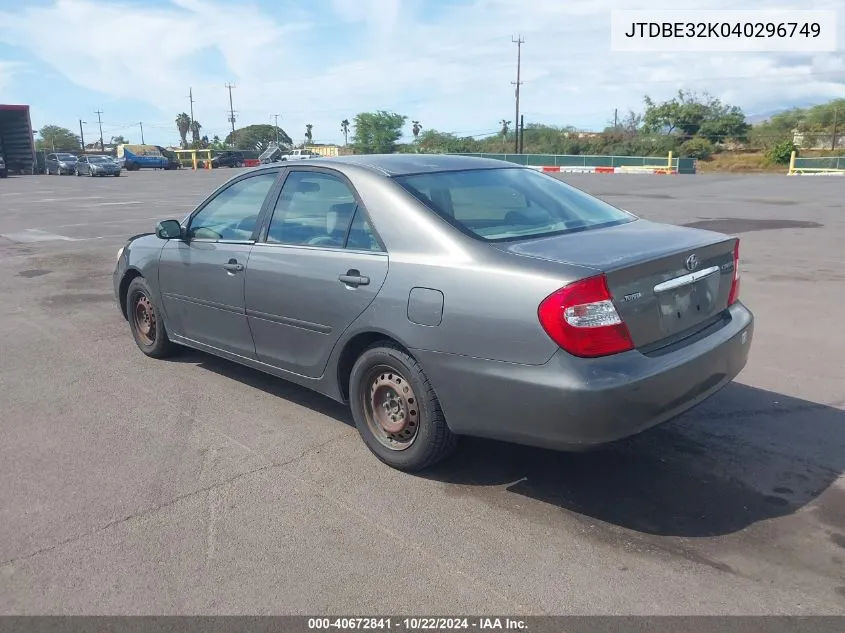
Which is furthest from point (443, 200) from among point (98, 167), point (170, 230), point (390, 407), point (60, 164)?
point (60, 164)

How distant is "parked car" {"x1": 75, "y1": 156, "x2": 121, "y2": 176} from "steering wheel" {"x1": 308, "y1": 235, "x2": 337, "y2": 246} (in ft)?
148

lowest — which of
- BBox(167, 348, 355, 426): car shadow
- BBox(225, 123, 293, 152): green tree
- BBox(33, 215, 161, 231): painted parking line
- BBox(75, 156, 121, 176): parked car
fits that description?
BBox(167, 348, 355, 426): car shadow

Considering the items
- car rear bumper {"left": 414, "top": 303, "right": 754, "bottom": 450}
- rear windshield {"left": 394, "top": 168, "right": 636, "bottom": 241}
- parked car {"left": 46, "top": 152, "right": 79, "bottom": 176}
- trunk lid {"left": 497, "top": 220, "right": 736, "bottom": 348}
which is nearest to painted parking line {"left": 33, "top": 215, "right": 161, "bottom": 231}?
rear windshield {"left": 394, "top": 168, "right": 636, "bottom": 241}

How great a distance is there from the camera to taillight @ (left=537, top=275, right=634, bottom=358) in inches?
122

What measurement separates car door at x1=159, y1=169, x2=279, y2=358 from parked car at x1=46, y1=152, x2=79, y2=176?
47254mm

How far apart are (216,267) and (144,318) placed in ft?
4.94

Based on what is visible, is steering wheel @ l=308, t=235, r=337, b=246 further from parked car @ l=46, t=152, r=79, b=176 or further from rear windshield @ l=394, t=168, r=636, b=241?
parked car @ l=46, t=152, r=79, b=176

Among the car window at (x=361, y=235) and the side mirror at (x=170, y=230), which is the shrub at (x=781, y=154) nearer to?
the side mirror at (x=170, y=230)

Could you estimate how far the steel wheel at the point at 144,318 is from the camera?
591cm

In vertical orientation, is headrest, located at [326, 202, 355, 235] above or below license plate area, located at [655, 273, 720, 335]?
above

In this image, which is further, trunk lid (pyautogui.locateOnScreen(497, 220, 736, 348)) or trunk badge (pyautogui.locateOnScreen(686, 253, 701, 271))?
trunk badge (pyautogui.locateOnScreen(686, 253, 701, 271))

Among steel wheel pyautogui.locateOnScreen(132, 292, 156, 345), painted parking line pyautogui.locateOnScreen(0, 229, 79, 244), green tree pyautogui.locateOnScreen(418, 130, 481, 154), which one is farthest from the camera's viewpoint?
green tree pyautogui.locateOnScreen(418, 130, 481, 154)

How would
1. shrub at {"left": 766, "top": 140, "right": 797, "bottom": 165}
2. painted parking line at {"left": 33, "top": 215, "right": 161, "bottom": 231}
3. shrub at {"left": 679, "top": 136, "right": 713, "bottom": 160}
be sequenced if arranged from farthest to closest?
1. shrub at {"left": 679, "top": 136, "right": 713, "bottom": 160}
2. shrub at {"left": 766, "top": 140, "right": 797, "bottom": 165}
3. painted parking line at {"left": 33, "top": 215, "right": 161, "bottom": 231}

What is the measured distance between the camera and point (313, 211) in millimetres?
4414
